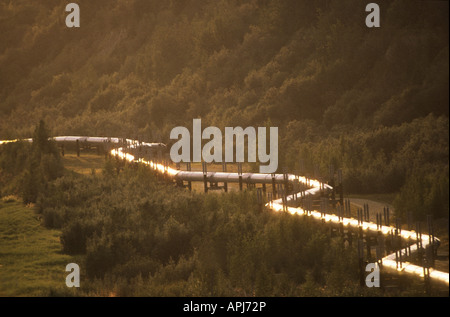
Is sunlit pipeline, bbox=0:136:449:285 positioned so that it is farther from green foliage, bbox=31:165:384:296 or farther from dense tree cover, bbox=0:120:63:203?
dense tree cover, bbox=0:120:63:203

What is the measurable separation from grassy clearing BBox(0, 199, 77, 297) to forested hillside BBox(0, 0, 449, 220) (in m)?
11.5

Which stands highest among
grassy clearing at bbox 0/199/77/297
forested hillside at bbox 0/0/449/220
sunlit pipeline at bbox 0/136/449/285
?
forested hillside at bbox 0/0/449/220

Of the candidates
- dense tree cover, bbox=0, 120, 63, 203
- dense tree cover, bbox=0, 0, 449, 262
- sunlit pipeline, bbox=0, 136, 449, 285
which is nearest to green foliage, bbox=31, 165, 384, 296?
sunlit pipeline, bbox=0, 136, 449, 285

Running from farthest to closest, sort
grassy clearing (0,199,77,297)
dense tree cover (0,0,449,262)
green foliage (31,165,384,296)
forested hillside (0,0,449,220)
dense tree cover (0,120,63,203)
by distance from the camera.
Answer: forested hillside (0,0,449,220), dense tree cover (0,0,449,262), dense tree cover (0,120,63,203), grassy clearing (0,199,77,297), green foliage (31,165,384,296)

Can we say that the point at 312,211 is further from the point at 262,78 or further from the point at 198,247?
the point at 262,78

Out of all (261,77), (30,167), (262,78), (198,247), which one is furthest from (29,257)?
(261,77)

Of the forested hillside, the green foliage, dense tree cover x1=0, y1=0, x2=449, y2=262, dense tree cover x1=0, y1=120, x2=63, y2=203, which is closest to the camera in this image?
the green foliage

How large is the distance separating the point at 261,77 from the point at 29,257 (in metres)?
41.1

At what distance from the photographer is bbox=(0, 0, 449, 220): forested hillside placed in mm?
43656

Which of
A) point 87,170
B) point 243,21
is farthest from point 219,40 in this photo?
point 87,170

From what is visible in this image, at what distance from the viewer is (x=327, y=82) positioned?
59.5 meters

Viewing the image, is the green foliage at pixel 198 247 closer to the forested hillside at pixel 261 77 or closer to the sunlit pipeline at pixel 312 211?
the sunlit pipeline at pixel 312 211
